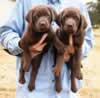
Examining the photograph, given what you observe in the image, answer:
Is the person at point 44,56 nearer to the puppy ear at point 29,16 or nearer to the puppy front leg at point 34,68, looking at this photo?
the puppy front leg at point 34,68

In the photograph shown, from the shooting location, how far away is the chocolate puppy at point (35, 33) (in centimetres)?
282

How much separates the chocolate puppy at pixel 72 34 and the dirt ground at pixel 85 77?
3819mm

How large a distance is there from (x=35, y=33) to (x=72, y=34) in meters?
0.22

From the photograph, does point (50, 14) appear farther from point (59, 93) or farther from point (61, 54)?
point (59, 93)

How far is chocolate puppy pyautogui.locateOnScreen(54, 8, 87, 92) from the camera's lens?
285 cm

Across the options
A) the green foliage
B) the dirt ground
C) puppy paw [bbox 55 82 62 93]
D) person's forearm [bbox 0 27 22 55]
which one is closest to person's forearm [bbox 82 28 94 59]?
puppy paw [bbox 55 82 62 93]

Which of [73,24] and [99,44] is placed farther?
[99,44]

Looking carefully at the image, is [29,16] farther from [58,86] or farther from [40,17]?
[58,86]

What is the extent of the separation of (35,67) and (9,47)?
26 centimetres

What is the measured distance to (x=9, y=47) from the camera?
10.3 feet

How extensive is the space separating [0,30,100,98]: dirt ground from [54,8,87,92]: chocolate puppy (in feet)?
12.5

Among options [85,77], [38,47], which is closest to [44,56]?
[38,47]

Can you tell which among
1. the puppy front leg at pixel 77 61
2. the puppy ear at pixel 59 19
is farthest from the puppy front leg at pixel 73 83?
the puppy ear at pixel 59 19

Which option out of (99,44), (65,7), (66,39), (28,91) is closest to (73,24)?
(66,39)
